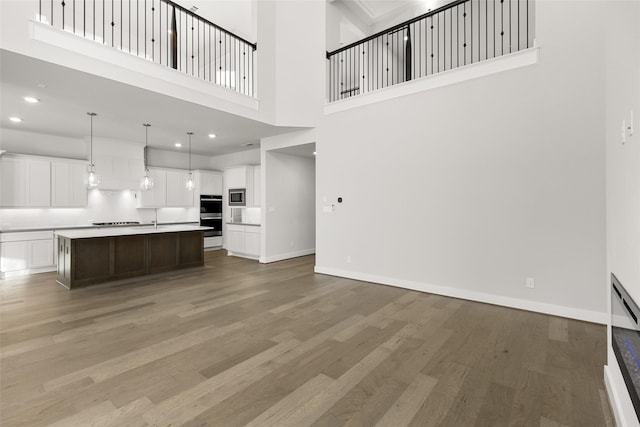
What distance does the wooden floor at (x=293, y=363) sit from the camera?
74.8 inches

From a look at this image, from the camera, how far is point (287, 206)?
7301 mm

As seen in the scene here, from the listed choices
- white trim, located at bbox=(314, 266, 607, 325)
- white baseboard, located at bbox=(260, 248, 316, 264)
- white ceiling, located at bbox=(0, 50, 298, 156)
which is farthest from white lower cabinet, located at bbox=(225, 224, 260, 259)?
white trim, located at bbox=(314, 266, 607, 325)

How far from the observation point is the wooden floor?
190cm

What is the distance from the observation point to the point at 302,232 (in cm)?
775

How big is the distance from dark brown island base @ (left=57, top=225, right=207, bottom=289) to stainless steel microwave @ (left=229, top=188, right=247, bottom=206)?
183 cm

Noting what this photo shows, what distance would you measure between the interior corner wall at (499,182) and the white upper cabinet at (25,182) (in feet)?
20.7

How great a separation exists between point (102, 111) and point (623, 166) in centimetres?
651

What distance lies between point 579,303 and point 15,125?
32.2ft

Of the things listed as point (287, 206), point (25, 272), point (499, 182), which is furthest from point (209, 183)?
point (499, 182)

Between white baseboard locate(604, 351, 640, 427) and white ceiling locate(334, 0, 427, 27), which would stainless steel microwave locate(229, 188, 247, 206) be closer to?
white ceiling locate(334, 0, 427, 27)

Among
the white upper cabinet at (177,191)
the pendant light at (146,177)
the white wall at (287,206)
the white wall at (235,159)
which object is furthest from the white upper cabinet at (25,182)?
the white wall at (287,206)

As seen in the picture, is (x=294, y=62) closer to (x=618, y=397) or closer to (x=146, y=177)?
(x=146, y=177)

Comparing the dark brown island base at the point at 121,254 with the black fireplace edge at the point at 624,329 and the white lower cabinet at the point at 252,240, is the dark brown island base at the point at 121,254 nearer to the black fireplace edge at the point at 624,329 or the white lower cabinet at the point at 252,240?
the white lower cabinet at the point at 252,240

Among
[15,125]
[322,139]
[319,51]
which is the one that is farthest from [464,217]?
[15,125]
